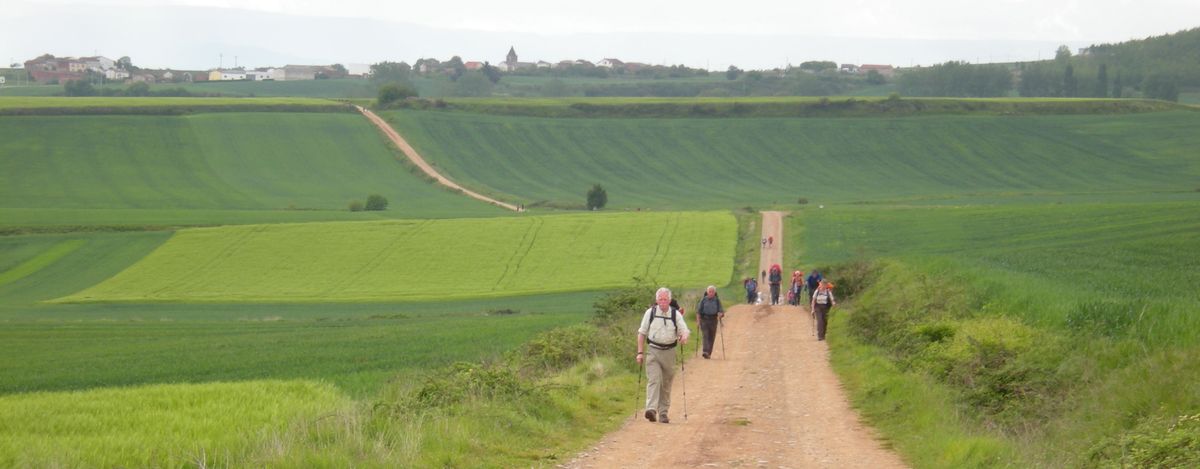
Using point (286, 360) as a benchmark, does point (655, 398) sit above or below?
above

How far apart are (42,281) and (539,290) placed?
826 inches

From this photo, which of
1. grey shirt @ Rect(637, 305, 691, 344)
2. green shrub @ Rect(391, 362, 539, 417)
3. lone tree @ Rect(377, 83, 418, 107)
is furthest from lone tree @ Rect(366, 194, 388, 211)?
grey shirt @ Rect(637, 305, 691, 344)

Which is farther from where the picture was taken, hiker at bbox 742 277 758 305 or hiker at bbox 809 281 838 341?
hiker at bbox 742 277 758 305

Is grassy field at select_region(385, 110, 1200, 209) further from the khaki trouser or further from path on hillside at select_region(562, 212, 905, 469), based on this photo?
the khaki trouser

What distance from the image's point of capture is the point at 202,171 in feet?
350

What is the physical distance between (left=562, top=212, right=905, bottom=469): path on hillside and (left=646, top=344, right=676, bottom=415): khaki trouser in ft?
0.97

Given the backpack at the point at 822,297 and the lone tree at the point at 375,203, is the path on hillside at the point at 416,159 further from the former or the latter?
the backpack at the point at 822,297

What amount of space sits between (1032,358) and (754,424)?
3831 millimetres

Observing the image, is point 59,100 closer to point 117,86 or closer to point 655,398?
point 117,86

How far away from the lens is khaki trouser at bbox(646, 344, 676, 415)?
18.3 meters

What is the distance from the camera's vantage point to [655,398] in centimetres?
1830

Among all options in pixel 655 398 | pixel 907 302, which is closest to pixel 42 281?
pixel 907 302

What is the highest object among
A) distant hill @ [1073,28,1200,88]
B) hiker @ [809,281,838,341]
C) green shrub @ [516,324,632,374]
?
distant hill @ [1073,28,1200,88]

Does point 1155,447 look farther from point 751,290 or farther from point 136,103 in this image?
point 136,103
